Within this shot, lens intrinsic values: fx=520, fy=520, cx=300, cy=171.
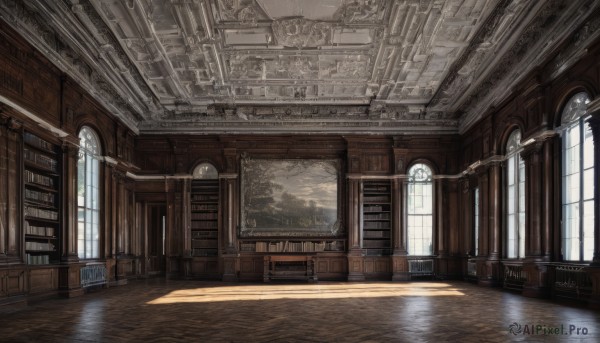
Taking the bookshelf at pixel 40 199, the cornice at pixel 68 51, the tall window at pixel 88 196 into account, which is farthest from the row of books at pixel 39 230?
the cornice at pixel 68 51

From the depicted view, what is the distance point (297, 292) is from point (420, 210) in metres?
5.57

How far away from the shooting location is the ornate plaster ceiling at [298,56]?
8164 millimetres

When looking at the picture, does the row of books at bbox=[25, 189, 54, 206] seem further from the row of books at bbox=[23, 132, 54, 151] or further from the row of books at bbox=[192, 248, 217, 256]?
the row of books at bbox=[192, 248, 217, 256]

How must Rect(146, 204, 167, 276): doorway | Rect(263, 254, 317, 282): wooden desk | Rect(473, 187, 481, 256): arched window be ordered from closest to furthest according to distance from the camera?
Rect(473, 187, 481, 256): arched window → Rect(263, 254, 317, 282): wooden desk → Rect(146, 204, 167, 276): doorway

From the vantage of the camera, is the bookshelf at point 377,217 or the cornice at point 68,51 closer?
the cornice at point 68,51

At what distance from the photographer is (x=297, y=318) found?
7.09 metres

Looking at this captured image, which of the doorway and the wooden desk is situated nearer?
the wooden desk

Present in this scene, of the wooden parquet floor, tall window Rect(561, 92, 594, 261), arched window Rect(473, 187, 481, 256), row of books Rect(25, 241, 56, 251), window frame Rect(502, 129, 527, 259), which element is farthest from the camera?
arched window Rect(473, 187, 481, 256)

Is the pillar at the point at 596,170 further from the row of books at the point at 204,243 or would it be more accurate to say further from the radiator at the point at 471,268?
the row of books at the point at 204,243

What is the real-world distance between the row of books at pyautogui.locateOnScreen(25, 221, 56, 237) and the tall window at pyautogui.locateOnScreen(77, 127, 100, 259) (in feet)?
3.23

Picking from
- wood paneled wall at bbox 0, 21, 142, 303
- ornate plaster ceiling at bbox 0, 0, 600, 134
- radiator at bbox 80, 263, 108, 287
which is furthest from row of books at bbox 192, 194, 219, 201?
radiator at bbox 80, 263, 108, 287

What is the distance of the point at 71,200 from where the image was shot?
1019 cm

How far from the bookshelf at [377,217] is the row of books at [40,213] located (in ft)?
27.0

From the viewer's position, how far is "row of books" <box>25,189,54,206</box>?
29.5 feet
